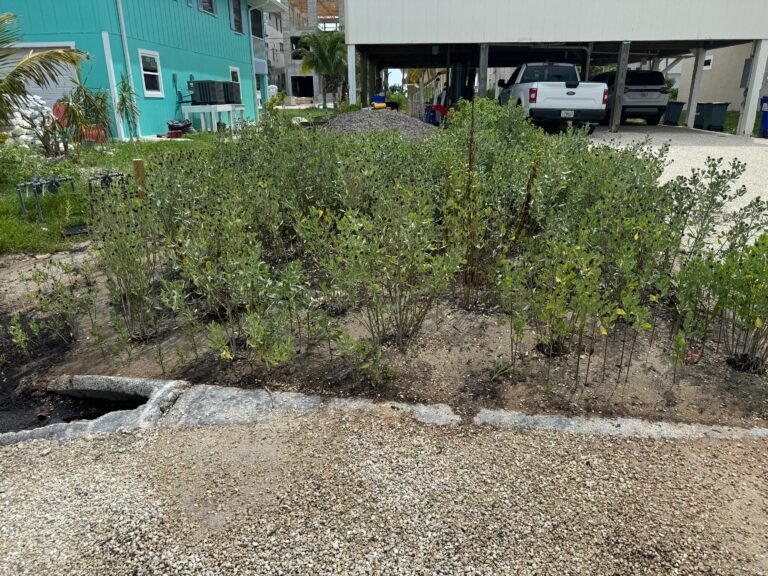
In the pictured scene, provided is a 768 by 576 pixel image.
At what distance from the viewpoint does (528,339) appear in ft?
11.8

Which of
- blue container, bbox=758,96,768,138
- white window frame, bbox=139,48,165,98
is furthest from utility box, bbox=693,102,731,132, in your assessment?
white window frame, bbox=139,48,165,98

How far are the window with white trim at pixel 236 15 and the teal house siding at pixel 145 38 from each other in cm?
39

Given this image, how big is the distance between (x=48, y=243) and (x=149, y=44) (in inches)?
442

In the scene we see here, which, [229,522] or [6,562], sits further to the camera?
[229,522]

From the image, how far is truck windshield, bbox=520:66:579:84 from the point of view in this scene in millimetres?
15258

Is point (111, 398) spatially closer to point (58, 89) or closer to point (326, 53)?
point (58, 89)

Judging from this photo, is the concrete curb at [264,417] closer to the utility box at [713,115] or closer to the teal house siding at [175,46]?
the teal house siding at [175,46]

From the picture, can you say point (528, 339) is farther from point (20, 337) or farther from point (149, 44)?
point (149, 44)

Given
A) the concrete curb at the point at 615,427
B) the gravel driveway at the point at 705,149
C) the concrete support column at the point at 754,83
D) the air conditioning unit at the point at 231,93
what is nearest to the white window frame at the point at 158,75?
the air conditioning unit at the point at 231,93

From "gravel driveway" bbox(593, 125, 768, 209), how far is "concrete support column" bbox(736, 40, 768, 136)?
66 cm

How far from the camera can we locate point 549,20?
1557 centimetres

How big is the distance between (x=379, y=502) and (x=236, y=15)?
2387 cm

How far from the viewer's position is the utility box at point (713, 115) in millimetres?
18594

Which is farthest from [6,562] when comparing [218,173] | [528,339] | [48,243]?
[48,243]
